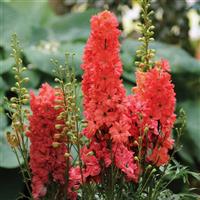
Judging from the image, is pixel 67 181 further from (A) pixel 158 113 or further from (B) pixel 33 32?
(B) pixel 33 32

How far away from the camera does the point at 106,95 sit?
1.83 m

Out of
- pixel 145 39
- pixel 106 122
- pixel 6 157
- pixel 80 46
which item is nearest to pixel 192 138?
pixel 80 46

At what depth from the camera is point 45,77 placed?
4.08m

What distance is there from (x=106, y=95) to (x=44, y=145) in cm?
27

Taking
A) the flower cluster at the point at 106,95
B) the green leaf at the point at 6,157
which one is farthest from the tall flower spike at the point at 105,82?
the green leaf at the point at 6,157

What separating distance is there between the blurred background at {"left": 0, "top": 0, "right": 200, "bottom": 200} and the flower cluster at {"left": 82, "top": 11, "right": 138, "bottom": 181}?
1426mm

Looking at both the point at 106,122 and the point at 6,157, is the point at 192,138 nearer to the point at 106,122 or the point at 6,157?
the point at 6,157

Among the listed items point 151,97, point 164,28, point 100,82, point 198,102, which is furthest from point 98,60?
point 164,28

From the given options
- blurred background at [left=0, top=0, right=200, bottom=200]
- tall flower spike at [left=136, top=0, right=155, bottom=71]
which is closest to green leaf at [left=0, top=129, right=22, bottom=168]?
blurred background at [left=0, top=0, right=200, bottom=200]

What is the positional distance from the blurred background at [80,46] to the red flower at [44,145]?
124 centimetres

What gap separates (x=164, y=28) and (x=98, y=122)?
11.0 feet

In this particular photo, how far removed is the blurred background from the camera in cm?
377

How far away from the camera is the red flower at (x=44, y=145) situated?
1954 millimetres

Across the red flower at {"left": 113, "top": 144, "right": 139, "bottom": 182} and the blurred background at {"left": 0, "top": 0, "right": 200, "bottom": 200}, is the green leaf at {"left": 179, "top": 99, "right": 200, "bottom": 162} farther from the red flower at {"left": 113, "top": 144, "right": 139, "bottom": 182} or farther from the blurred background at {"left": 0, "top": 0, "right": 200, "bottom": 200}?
→ the red flower at {"left": 113, "top": 144, "right": 139, "bottom": 182}
